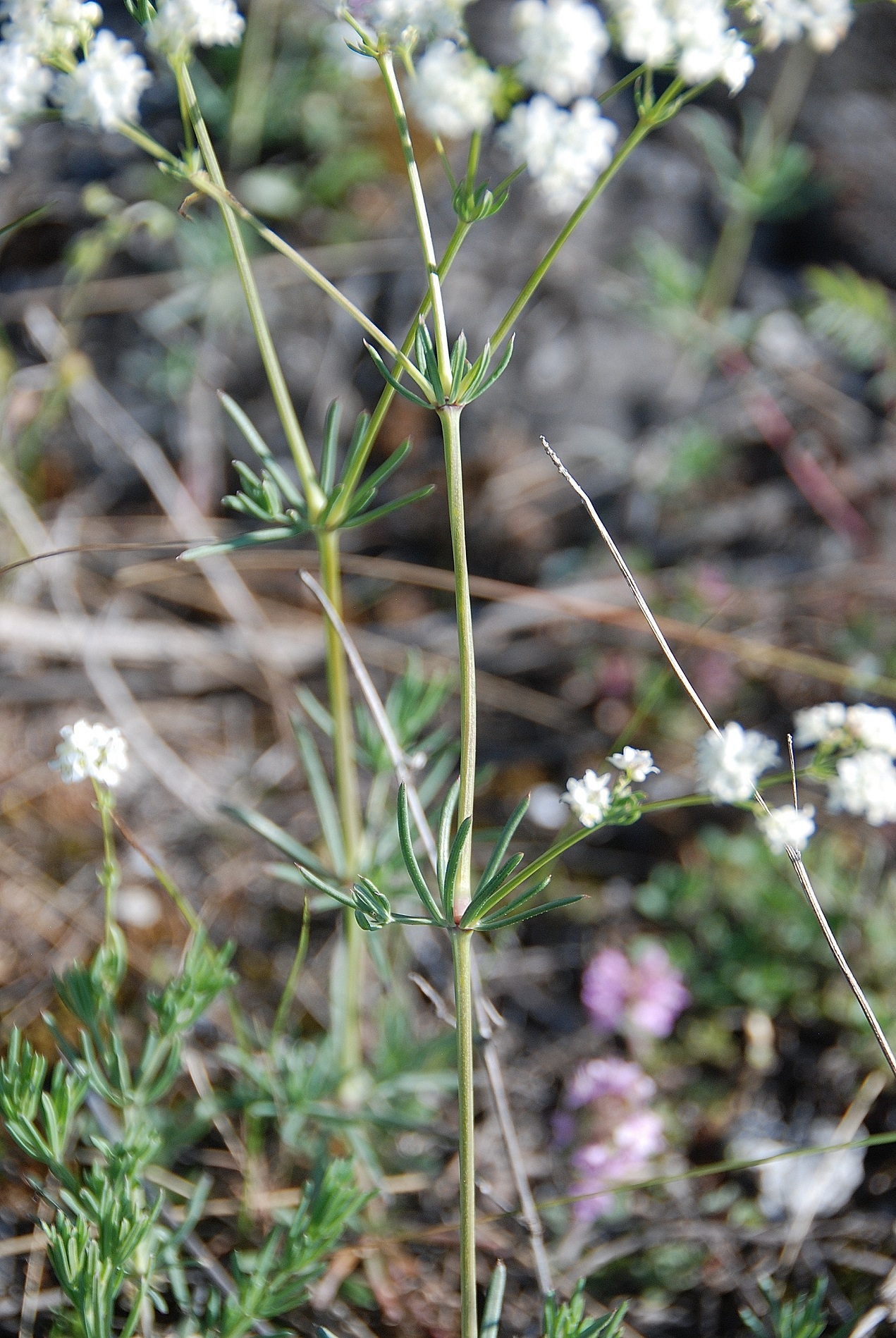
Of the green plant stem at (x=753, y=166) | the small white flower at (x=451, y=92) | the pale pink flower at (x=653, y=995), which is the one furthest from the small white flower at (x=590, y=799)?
A: the green plant stem at (x=753, y=166)

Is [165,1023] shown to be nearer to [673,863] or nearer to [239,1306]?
[239,1306]

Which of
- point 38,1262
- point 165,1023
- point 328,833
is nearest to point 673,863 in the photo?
point 328,833

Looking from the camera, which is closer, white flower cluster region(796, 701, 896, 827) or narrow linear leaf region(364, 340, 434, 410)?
narrow linear leaf region(364, 340, 434, 410)

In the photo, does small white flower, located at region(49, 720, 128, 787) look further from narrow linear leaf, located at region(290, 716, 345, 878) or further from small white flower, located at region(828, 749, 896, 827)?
small white flower, located at region(828, 749, 896, 827)

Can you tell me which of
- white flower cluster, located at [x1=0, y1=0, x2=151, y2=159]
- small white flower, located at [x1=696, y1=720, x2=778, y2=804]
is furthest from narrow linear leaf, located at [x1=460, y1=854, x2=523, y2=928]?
white flower cluster, located at [x1=0, y1=0, x2=151, y2=159]

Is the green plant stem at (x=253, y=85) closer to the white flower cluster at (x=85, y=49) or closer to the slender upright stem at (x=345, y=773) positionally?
the white flower cluster at (x=85, y=49)
